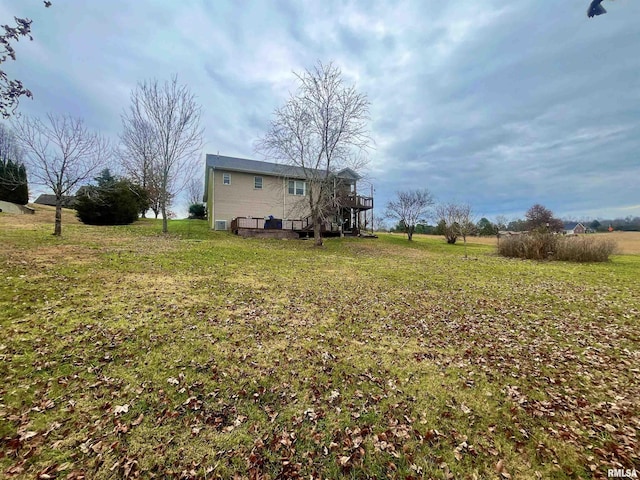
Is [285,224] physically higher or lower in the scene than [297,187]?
lower

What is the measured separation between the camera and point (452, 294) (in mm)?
8617

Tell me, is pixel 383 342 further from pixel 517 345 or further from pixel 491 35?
pixel 491 35

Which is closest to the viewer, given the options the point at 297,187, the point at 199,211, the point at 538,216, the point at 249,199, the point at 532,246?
the point at 532,246

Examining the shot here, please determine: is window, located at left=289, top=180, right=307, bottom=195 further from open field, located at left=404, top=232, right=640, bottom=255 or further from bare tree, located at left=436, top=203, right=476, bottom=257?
open field, located at left=404, top=232, right=640, bottom=255

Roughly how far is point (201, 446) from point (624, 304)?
37.1 ft

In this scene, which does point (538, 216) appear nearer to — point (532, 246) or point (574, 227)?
point (574, 227)

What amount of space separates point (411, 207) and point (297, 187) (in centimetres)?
1295

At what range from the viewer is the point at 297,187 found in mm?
25578

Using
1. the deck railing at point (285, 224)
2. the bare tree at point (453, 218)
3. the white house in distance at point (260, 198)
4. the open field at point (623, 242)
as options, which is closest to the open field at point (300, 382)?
the deck railing at point (285, 224)

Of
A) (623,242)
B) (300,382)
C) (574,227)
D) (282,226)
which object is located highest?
(574,227)

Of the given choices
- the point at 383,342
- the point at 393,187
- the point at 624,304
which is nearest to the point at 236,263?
the point at 383,342

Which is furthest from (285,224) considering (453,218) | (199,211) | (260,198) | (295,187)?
(199,211)

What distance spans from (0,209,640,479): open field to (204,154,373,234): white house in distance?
15.6 metres

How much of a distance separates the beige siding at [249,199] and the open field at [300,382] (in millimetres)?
15809
